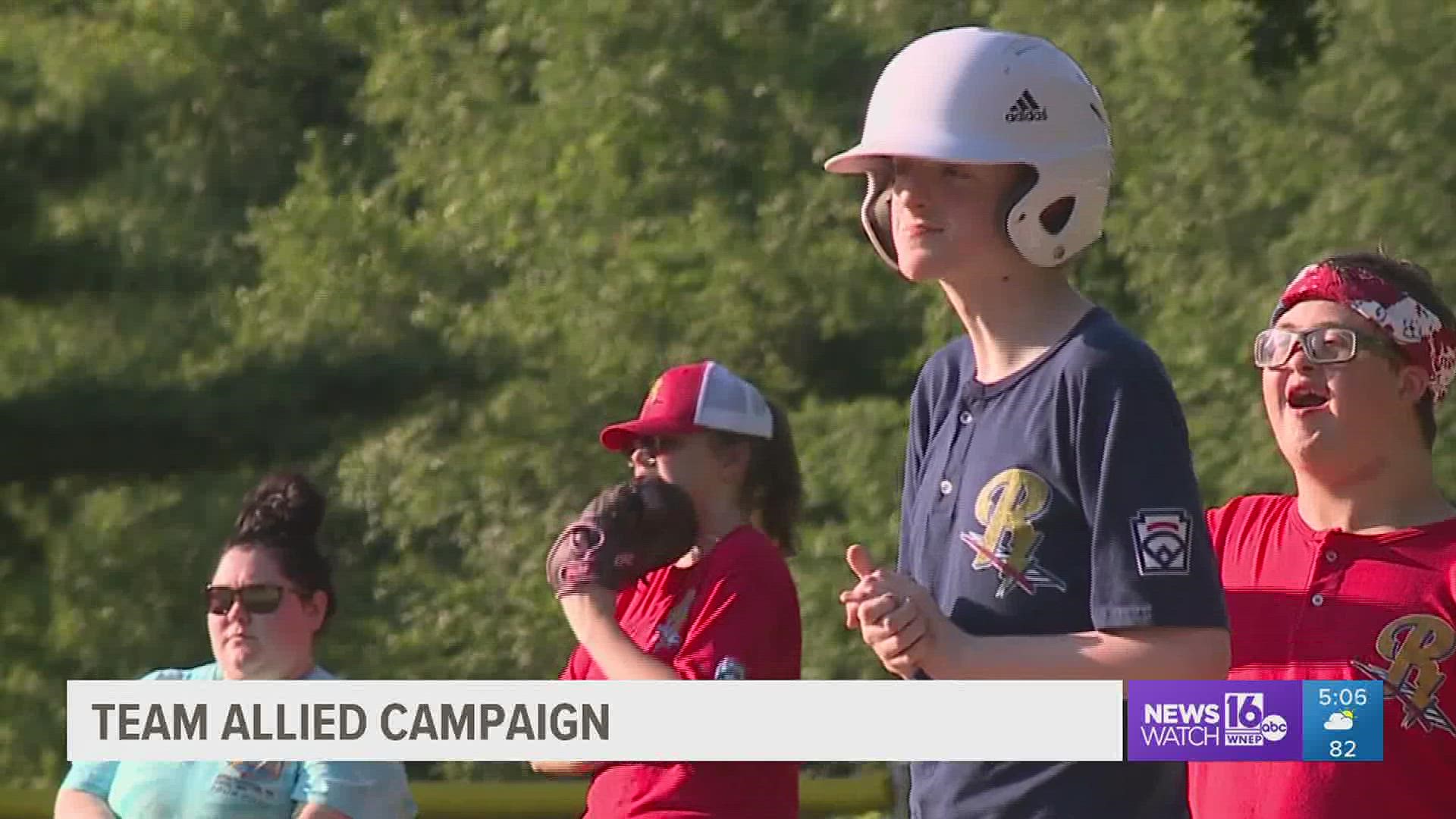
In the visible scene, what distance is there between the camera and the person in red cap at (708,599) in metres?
4.73

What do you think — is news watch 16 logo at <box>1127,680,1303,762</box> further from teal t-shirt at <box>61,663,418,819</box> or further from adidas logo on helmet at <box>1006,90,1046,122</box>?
teal t-shirt at <box>61,663,418,819</box>

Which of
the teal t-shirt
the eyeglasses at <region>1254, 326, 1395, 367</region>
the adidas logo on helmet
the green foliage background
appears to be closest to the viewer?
Result: the adidas logo on helmet

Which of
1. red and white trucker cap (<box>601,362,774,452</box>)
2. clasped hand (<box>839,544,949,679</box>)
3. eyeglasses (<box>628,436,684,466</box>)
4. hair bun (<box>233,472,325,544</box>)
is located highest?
red and white trucker cap (<box>601,362,774,452</box>)

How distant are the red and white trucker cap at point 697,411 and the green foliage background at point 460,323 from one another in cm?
791

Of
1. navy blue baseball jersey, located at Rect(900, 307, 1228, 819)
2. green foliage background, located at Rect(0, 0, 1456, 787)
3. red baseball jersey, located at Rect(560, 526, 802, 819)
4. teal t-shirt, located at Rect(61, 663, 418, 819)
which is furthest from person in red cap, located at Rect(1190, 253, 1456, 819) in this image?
green foliage background, located at Rect(0, 0, 1456, 787)

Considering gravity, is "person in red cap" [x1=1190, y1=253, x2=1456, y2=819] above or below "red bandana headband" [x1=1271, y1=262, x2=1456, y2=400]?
below

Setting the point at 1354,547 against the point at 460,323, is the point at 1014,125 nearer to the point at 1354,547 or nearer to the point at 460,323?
the point at 1354,547

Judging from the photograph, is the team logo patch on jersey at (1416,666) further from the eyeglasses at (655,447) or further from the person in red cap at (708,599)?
the eyeglasses at (655,447)

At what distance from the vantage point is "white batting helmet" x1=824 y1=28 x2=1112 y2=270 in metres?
3.12

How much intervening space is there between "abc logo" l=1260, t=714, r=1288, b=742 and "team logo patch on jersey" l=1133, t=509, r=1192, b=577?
0.98m

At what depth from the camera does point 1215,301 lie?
486 inches

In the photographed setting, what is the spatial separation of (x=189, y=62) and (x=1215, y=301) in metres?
9.20

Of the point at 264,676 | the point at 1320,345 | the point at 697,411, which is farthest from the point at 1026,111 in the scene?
the point at 264,676

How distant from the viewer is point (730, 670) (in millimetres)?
4754
